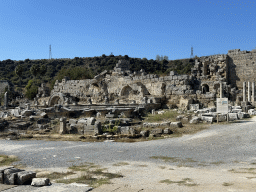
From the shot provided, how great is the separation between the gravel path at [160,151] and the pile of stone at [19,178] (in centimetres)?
147

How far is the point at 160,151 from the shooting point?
7.71 m

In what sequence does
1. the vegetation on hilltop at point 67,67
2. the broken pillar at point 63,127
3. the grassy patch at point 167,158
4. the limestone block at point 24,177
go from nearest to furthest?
the limestone block at point 24,177
the grassy patch at point 167,158
the broken pillar at point 63,127
the vegetation on hilltop at point 67,67

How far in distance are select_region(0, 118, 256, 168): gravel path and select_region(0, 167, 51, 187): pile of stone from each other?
147cm

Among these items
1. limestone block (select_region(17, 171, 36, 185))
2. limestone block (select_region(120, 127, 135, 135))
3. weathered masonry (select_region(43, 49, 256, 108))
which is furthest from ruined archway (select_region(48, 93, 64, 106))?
limestone block (select_region(17, 171, 36, 185))

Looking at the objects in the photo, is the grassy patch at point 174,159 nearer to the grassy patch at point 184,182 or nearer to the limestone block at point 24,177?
the grassy patch at point 184,182

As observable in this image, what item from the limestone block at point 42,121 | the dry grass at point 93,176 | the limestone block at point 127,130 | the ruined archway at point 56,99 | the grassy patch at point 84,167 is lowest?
the grassy patch at point 84,167

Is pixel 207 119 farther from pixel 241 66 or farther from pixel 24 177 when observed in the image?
pixel 241 66

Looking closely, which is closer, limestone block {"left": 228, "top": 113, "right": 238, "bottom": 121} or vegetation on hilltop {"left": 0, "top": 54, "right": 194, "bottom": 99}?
limestone block {"left": 228, "top": 113, "right": 238, "bottom": 121}

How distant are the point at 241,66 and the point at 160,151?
19.0 m

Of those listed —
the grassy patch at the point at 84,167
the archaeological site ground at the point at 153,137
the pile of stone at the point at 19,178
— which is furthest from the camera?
the grassy patch at the point at 84,167

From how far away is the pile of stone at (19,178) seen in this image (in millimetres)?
4564

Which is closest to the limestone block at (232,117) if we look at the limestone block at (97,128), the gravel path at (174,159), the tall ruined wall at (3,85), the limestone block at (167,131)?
the gravel path at (174,159)

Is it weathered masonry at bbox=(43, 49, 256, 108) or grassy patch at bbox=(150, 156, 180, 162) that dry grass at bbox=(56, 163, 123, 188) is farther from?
weathered masonry at bbox=(43, 49, 256, 108)

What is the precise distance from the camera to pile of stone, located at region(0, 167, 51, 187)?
15.0ft
